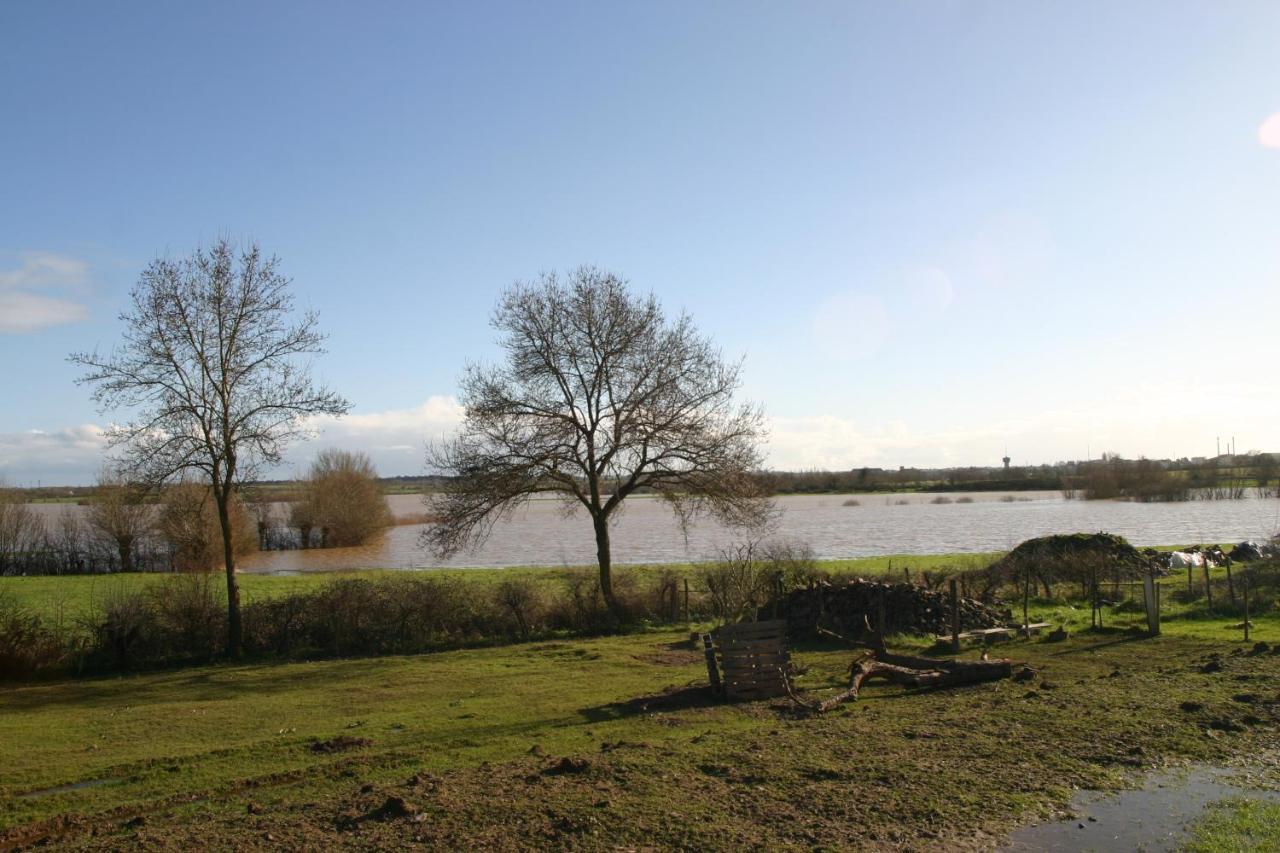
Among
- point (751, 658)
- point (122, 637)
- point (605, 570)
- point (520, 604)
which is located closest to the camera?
point (751, 658)

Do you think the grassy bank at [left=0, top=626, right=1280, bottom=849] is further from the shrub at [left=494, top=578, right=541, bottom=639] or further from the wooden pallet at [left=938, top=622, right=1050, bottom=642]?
the shrub at [left=494, top=578, right=541, bottom=639]

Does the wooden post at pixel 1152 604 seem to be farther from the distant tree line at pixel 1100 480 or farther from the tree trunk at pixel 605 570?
the distant tree line at pixel 1100 480

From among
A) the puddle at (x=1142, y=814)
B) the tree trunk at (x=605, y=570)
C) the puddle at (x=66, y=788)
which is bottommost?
the puddle at (x=1142, y=814)

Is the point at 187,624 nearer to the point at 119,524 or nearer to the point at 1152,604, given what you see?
the point at 1152,604

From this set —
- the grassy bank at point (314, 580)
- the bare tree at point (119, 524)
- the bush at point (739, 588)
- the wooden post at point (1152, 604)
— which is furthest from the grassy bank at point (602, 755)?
the bare tree at point (119, 524)

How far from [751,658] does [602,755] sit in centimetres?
423

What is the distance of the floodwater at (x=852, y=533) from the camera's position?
4634 cm

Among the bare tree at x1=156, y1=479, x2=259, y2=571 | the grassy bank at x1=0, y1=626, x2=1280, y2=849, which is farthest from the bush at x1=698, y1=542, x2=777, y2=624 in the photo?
the bare tree at x1=156, y1=479, x2=259, y2=571

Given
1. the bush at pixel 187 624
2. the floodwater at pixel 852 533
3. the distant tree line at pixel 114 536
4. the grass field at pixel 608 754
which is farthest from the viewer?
the floodwater at pixel 852 533

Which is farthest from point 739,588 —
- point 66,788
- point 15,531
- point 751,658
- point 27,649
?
point 15,531

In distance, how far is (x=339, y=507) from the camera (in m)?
63.6

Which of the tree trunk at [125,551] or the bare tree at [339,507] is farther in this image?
the bare tree at [339,507]

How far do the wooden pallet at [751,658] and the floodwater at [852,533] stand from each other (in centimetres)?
1980

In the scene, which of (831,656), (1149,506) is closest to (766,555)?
(831,656)
